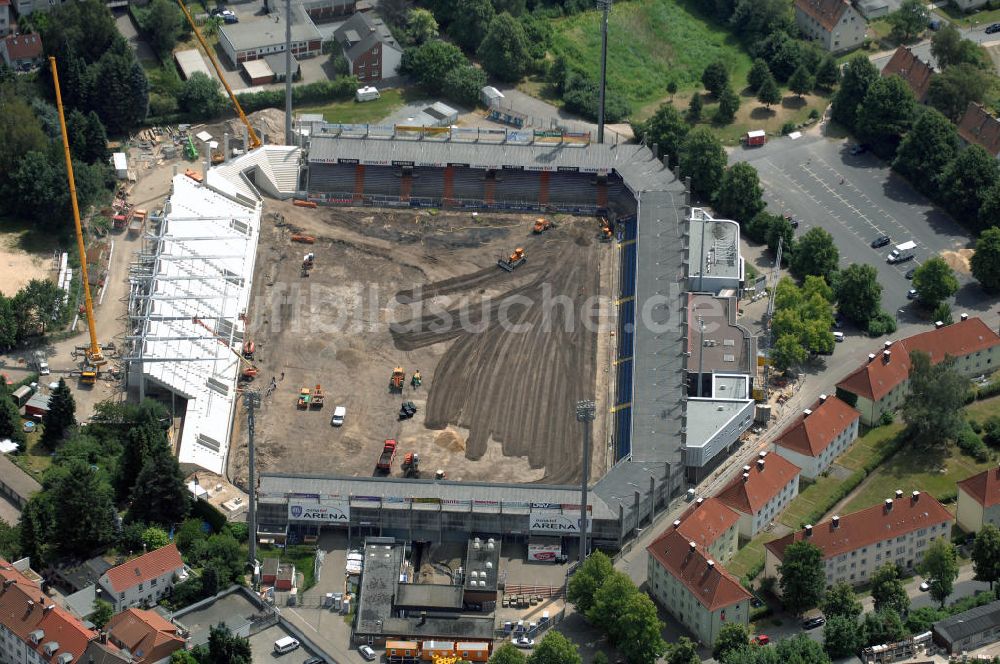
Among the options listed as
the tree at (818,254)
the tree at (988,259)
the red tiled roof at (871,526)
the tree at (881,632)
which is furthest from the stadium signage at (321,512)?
the tree at (988,259)

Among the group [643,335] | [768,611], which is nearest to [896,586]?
[768,611]

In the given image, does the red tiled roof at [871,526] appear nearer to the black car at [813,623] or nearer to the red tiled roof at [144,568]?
the black car at [813,623]

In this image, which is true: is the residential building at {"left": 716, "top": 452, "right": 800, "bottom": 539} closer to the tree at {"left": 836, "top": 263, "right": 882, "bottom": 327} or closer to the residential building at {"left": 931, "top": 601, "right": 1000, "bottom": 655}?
the residential building at {"left": 931, "top": 601, "right": 1000, "bottom": 655}

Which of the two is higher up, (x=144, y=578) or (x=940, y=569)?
(x=940, y=569)

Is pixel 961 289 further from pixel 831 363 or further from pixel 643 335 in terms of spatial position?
pixel 643 335

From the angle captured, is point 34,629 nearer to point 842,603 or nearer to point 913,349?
point 842,603

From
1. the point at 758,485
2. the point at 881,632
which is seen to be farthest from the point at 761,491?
the point at 881,632

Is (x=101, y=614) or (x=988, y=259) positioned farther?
(x=988, y=259)
